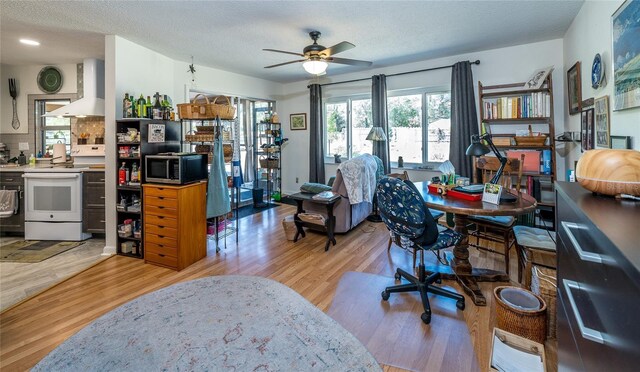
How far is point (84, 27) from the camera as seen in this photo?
10.6 feet

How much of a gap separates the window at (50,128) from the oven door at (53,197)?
1.03 m

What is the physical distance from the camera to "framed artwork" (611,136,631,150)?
183 cm

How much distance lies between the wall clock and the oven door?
5.56 meters

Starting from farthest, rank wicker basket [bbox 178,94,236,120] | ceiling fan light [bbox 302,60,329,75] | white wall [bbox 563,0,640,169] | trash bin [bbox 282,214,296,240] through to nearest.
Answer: trash bin [bbox 282,214,296,240]
wicker basket [bbox 178,94,236,120]
ceiling fan light [bbox 302,60,329,75]
white wall [bbox 563,0,640,169]

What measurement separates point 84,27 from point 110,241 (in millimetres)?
2385

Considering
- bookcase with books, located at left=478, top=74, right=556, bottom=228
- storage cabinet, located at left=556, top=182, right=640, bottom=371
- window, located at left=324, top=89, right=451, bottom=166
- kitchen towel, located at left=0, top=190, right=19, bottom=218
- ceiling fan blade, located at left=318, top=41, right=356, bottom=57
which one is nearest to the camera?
storage cabinet, located at left=556, top=182, right=640, bottom=371

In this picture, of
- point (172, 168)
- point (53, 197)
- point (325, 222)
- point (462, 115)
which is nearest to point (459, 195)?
point (325, 222)

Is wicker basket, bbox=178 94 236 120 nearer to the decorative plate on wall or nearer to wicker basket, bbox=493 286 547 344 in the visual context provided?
the decorative plate on wall

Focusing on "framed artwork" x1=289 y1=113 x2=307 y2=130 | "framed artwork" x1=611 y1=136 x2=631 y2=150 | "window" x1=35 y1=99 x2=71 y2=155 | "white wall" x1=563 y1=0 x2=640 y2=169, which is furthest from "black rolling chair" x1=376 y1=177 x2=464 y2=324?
"window" x1=35 y1=99 x2=71 y2=155

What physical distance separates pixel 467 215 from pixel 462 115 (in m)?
2.49

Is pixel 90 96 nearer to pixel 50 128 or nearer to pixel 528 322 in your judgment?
pixel 50 128

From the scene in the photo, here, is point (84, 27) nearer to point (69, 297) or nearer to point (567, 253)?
point (69, 297)

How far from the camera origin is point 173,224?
304 cm

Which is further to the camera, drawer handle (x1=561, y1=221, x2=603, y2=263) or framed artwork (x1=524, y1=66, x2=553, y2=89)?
framed artwork (x1=524, y1=66, x2=553, y2=89)
